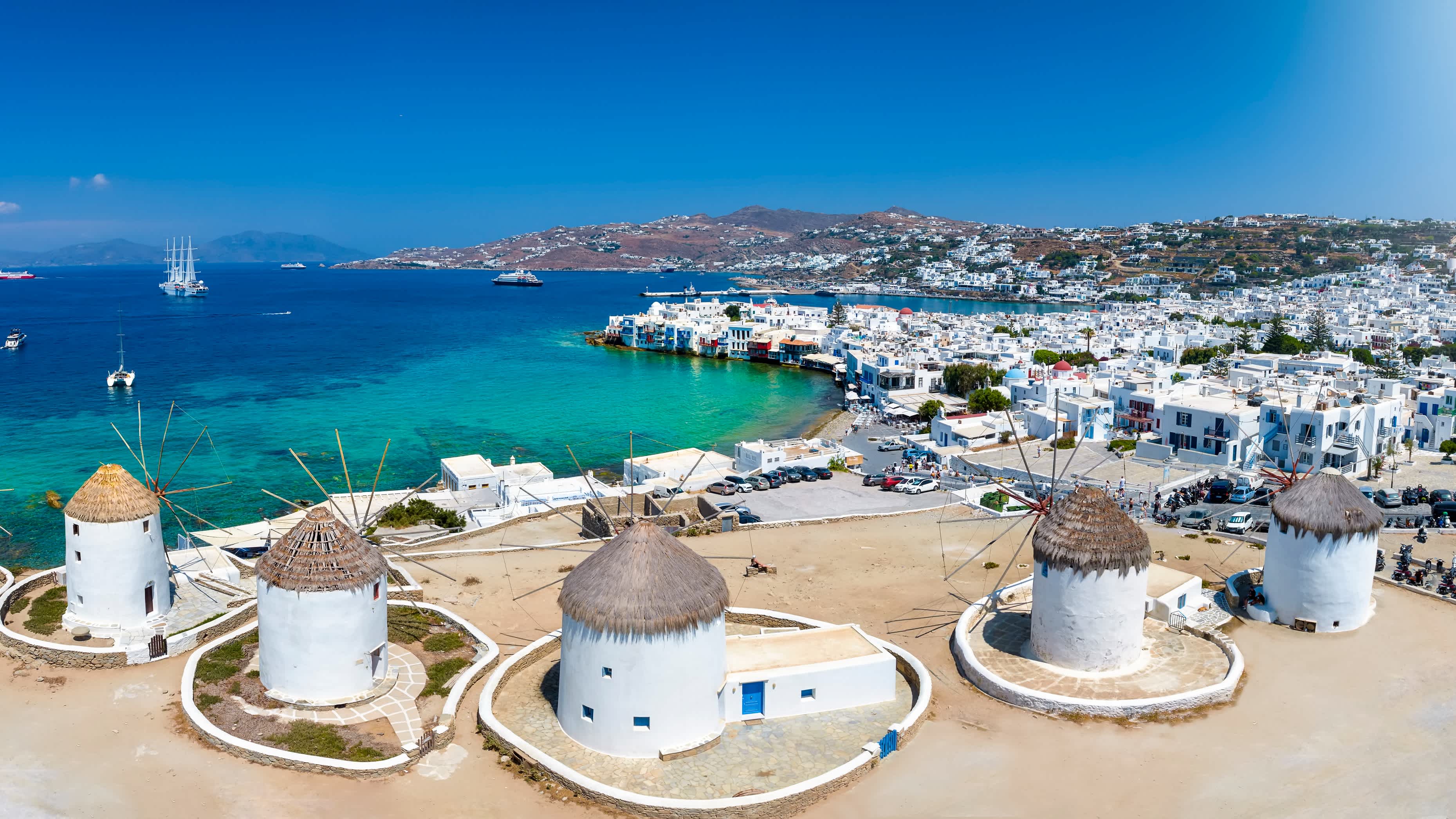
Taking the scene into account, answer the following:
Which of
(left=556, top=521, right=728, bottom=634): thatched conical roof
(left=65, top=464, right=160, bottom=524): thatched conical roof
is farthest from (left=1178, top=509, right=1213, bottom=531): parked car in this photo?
(left=65, top=464, right=160, bottom=524): thatched conical roof

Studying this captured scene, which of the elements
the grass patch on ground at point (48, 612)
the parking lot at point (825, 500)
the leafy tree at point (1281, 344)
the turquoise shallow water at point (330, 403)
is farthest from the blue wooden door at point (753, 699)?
the leafy tree at point (1281, 344)

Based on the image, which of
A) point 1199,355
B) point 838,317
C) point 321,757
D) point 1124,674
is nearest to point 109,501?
point 321,757

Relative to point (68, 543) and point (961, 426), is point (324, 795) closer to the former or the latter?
point (68, 543)

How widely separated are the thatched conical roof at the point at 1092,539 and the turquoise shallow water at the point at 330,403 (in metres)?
31.1

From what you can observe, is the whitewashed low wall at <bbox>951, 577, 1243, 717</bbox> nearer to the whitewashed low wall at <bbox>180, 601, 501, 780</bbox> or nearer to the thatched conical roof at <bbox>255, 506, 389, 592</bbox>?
the whitewashed low wall at <bbox>180, 601, 501, 780</bbox>

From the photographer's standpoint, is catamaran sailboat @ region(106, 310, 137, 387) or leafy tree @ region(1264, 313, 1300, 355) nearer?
catamaran sailboat @ region(106, 310, 137, 387)

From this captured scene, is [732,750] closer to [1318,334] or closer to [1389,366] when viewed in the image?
[1389,366]

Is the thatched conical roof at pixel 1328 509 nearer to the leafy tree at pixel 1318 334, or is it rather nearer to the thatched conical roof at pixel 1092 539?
the thatched conical roof at pixel 1092 539

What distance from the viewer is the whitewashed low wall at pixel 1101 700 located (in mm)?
15516

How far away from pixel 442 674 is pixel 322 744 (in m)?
2.81

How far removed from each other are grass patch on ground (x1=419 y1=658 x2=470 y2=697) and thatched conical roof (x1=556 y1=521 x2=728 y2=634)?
3358 millimetres

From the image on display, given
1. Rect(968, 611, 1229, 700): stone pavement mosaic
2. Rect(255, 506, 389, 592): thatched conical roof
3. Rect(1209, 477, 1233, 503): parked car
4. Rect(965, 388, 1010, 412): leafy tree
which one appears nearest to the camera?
Rect(255, 506, 389, 592): thatched conical roof

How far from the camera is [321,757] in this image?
549 inches

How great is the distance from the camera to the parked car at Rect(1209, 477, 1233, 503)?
105 ft
